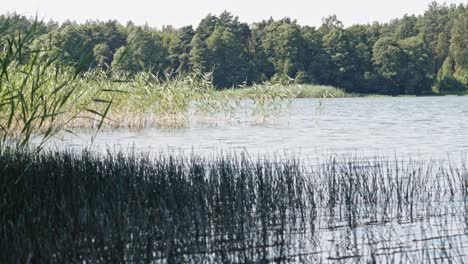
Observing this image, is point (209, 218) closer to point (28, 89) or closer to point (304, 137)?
point (28, 89)

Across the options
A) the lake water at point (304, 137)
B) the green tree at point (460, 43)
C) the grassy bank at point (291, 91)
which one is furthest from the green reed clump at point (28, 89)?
the green tree at point (460, 43)

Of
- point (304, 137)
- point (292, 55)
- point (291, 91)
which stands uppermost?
point (292, 55)

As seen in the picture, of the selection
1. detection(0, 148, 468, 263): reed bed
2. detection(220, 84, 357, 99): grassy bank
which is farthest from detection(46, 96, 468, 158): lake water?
detection(0, 148, 468, 263): reed bed

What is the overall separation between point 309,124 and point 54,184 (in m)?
18.7

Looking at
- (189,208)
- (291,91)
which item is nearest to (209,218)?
(189,208)

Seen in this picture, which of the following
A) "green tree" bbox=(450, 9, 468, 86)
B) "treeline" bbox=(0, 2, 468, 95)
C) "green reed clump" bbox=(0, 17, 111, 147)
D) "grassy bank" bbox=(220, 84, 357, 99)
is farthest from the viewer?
"green tree" bbox=(450, 9, 468, 86)

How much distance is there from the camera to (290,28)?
6581cm

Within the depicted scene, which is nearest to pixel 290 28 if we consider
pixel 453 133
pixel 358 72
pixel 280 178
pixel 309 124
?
pixel 358 72

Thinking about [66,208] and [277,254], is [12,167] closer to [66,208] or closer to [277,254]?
[66,208]

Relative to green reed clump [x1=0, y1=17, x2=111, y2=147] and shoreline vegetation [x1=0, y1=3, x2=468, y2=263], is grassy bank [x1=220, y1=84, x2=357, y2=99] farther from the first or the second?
shoreline vegetation [x1=0, y1=3, x2=468, y2=263]

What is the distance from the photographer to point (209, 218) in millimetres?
7074

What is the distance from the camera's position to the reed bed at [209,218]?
571 centimetres

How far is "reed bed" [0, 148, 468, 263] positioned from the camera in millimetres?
5707

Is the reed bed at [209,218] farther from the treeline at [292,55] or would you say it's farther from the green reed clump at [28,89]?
the treeline at [292,55]
